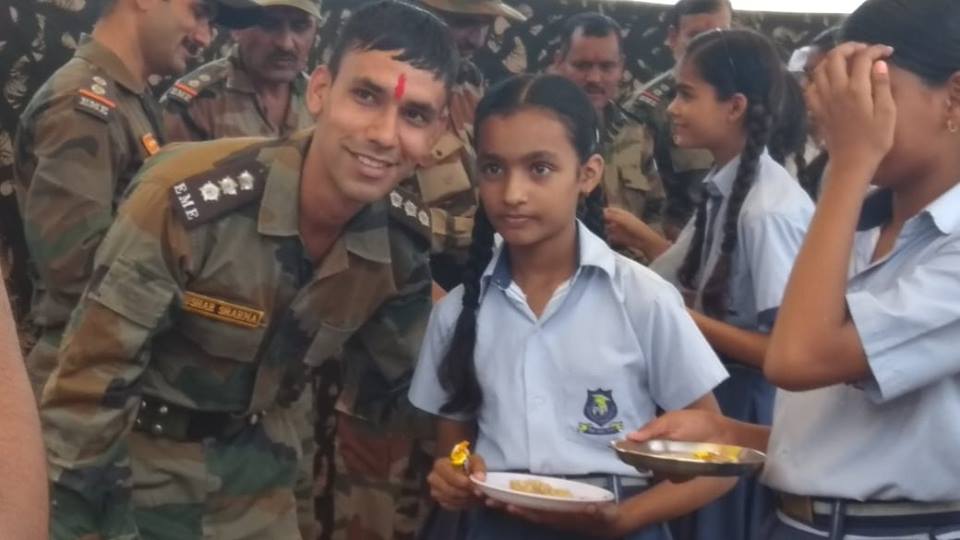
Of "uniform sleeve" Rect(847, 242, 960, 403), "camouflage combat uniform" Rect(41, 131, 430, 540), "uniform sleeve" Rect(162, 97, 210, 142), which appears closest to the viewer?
"uniform sleeve" Rect(847, 242, 960, 403)

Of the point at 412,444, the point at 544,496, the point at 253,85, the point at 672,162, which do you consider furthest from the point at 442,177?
the point at 544,496

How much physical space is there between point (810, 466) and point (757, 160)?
1.26 meters

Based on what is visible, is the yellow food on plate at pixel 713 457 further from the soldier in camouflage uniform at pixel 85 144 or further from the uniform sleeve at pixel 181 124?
the uniform sleeve at pixel 181 124

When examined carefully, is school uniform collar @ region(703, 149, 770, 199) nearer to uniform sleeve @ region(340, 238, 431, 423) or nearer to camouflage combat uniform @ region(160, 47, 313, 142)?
uniform sleeve @ region(340, 238, 431, 423)

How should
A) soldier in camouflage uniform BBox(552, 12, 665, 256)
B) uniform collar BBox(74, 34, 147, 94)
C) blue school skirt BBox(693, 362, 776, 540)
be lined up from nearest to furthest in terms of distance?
blue school skirt BBox(693, 362, 776, 540) → uniform collar BBox(74, 34, 147, 94) → soldier in camouflage uniform BBox(552, 12, 665, 256)

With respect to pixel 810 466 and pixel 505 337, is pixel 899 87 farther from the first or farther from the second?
pixel 505 337

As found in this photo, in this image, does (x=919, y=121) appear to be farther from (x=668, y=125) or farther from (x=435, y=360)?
(x=668, y=125)

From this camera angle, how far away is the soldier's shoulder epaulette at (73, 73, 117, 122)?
117 inches

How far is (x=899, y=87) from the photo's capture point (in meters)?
Answer: 1.57

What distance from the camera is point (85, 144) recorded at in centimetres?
292

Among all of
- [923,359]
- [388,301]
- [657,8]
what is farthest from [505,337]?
[657,8]

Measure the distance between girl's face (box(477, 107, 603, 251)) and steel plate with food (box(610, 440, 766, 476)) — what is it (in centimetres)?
52

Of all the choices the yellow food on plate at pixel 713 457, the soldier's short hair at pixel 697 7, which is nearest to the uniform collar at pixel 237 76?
the soldier's short hair at pixel 697 7

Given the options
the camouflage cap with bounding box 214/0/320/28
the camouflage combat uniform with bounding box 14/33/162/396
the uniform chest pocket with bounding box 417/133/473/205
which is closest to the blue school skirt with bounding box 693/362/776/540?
the uniform chest pocket with bounding box 417/133/473/205
